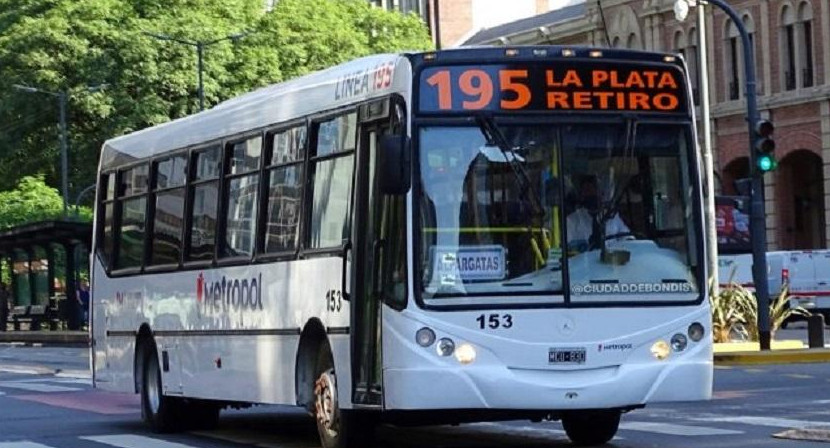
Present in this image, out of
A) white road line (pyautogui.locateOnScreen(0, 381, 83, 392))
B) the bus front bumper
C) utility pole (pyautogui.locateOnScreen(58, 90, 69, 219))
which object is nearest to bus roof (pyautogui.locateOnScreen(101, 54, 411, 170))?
the bus front bumper

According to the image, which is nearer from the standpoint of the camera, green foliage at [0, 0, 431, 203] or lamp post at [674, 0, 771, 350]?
lamp post at [674, 0, 771, 350]

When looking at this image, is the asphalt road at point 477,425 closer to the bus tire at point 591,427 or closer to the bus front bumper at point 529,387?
the bus tire at point 591,427

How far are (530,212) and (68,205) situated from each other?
6233 centimetres

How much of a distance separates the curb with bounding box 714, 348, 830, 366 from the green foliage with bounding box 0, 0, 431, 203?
41.9 meters

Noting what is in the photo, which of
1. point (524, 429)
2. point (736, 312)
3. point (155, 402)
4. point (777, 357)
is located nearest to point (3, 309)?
point (736, 312)

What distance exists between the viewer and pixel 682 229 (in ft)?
51.9

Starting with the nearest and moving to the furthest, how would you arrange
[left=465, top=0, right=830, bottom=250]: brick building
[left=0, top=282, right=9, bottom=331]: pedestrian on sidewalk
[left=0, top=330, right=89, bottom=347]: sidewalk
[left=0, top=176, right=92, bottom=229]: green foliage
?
[left=0, top=330, right=89, bottom=347]: sidewalk, [left=465, top=0, right=830, bottom=250]: brick building, [left=0, top=282, right=9, bottom=331]: pedestrian on sidewalk, [left=0, top=176, right=92, bottom=229]: green foliage

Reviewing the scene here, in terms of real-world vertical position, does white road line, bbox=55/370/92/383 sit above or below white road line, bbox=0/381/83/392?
above

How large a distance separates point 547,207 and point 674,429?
389 centimetres

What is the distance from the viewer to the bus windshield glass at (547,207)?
15.2 meters

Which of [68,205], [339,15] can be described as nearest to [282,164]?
[68,205]

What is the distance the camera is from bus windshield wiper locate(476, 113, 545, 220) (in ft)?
50.5

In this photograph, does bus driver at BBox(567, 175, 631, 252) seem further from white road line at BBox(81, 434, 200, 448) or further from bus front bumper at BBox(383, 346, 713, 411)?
white road line at BBox(81, 434, 200, 448)

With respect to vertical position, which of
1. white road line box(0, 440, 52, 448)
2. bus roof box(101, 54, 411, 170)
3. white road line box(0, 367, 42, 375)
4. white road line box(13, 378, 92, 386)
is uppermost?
bus roof box(101, 54, 411, 170)
